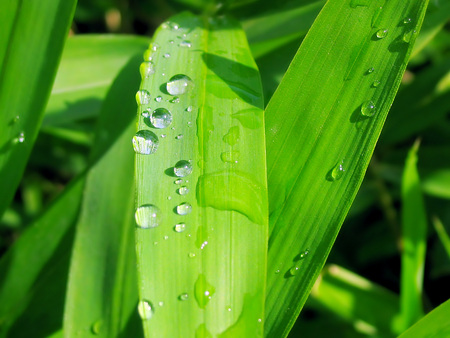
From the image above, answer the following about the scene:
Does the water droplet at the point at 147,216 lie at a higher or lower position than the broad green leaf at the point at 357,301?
higher

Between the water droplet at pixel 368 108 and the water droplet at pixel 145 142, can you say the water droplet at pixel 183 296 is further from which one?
the water droplet at pixel 368 108

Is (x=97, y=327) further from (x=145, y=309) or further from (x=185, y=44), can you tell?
(x=185, y=44)

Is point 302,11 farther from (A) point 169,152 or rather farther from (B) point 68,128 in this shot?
(B) point 68,128

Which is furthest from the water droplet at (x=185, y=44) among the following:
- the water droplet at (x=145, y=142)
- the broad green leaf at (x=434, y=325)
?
the broad green leaf at (x=434, y=325)

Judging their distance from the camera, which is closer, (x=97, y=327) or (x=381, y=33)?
(x=381, y=33)

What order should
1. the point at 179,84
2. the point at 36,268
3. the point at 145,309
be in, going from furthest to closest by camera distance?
the point at 36,268 < the point at 179,84 < the point at 145,309

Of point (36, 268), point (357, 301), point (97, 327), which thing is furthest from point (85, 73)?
point (357, 301)

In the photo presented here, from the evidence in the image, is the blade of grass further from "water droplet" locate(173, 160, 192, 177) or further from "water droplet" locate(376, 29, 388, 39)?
"water droplet" locate(173, 160, 192, 177)
